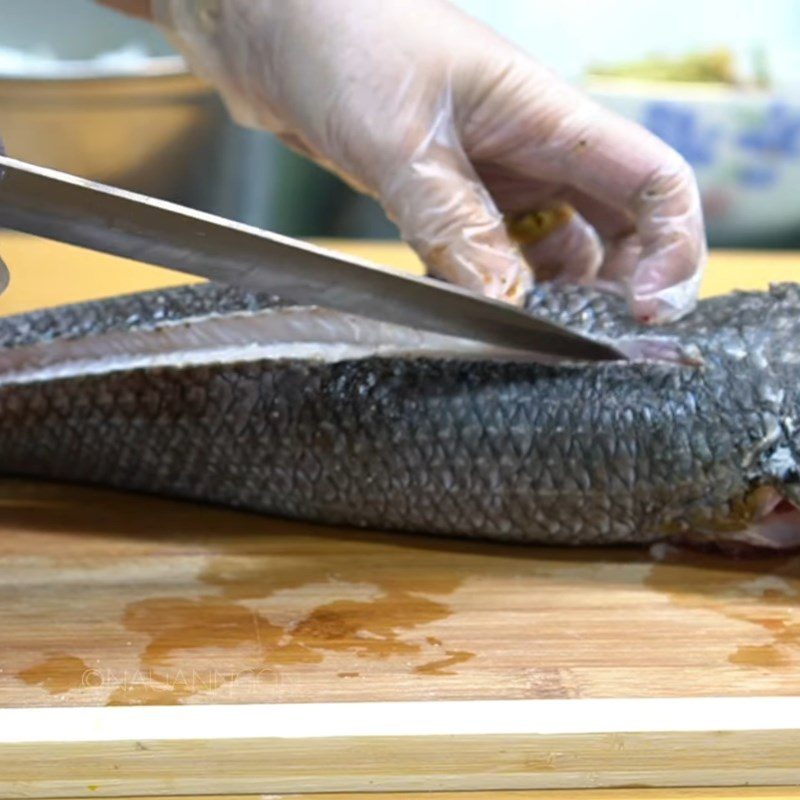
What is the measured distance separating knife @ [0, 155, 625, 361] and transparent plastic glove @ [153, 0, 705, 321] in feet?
0.28

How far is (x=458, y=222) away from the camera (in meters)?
1.20

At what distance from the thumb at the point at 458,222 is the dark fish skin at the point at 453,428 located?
1.8 inches

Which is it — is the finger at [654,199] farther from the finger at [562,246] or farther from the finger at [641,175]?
the finger at [562,246]

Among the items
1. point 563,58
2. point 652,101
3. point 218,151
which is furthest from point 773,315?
point 563,58

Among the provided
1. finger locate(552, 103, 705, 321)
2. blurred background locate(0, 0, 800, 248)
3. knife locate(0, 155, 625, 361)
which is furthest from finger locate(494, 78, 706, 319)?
blurred background locate(0, 0, 800, 248)

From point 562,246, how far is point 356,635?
1.99 feet

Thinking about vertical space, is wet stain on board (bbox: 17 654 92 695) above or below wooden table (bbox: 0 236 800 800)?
below

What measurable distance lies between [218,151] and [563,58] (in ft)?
2.68

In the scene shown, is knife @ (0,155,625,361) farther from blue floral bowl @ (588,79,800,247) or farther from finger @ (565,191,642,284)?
blue floral bowl @ (588,79,800,247)

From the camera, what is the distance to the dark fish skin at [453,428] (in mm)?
1125

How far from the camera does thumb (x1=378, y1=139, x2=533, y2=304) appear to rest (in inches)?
47.1

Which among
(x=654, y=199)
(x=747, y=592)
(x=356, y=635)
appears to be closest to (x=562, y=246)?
(x=654, y=199)

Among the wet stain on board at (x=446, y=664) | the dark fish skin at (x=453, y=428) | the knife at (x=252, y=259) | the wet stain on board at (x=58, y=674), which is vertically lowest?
the wet stain on board at (x=58, y=674)

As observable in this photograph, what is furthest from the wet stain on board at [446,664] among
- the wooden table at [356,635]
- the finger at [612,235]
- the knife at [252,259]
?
the finger at [612,235]
